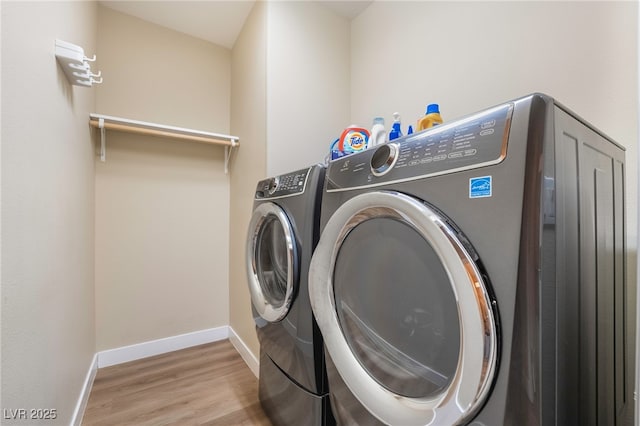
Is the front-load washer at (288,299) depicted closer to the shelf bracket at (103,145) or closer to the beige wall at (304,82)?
the beige wall at (304,82)

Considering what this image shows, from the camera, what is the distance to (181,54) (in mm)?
2189

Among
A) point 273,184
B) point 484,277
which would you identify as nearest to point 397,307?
point 484,277

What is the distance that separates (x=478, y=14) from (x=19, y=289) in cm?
199

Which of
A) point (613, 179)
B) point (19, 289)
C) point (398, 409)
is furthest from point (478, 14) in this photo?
point (19, 289)

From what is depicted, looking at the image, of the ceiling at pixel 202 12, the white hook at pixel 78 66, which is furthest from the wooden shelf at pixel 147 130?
the ceiling at pixel 202 12

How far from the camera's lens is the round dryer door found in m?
1.09

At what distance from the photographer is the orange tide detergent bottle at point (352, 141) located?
1339mm

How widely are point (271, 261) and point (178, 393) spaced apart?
1055 millimetres

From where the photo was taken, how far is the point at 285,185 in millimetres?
1211

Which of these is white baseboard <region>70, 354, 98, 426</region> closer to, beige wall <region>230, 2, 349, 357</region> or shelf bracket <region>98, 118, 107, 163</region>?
beige wall <region>230, 2, 349, 357</region>

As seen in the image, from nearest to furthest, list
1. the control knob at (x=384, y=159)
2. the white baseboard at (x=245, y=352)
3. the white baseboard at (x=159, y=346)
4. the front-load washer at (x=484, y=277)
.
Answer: the front-load washer at (x=484, y=277) → the control knob at (x=384, y=159) → the white baseboard at (x=245, y=352) → the white baseboard at (x=159, y=346)

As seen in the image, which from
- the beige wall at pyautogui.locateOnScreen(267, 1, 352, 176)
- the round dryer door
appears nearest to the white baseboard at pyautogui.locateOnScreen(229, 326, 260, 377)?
the round dryer door

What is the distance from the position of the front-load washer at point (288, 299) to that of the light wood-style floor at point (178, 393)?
0.21 m

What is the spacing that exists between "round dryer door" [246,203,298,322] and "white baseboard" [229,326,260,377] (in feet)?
2.19
